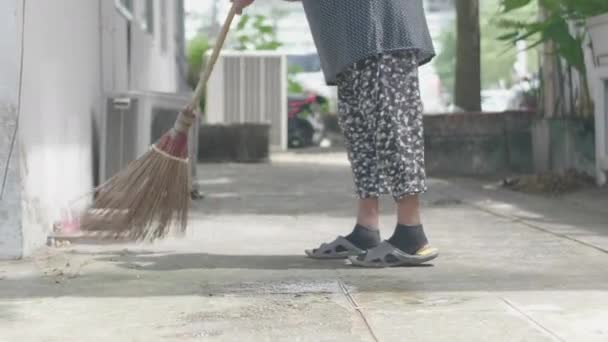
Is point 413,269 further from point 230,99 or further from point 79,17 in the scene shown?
point 230,99

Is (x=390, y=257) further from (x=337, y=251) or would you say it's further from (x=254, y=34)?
(x=254, y=34)

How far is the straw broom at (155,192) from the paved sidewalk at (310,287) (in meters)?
0.12

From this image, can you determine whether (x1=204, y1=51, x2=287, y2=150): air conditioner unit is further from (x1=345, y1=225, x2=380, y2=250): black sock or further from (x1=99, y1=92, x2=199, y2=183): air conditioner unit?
(x1=345, y1=225, x2=380, y2=250): black sock

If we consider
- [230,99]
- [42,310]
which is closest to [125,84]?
[42,310]

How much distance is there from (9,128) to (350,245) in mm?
1439

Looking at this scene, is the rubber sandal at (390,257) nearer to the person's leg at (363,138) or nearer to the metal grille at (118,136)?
the person's leg at (363,138)

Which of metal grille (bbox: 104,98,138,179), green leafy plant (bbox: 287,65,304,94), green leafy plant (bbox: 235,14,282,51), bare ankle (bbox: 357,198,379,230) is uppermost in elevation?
green leafy plant (bbox: 235,14,282,51)

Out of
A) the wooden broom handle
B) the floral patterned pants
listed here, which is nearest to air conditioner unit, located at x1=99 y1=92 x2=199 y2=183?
the wooden broom handle

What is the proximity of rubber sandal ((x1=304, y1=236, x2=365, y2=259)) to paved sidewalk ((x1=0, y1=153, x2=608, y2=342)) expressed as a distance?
0.28 feet

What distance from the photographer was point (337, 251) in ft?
15.1

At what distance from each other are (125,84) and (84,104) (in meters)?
2.05

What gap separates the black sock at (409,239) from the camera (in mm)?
4371

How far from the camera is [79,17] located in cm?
609

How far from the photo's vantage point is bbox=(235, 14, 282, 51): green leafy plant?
23953 millimetres
